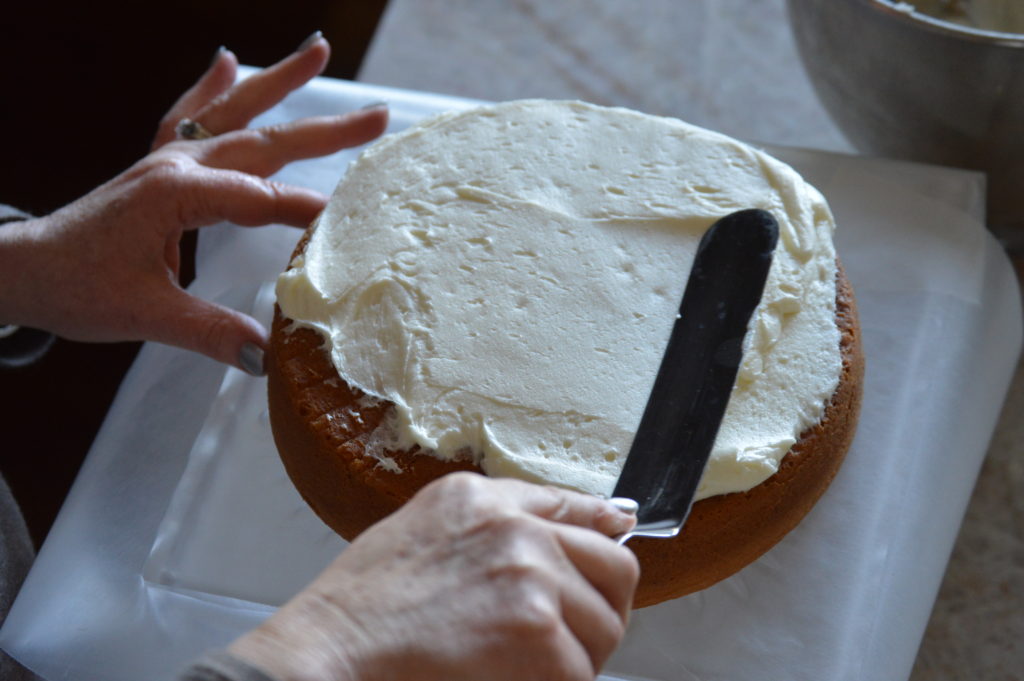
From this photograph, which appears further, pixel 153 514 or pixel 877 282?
pixel 877 282

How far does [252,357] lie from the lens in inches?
40.9

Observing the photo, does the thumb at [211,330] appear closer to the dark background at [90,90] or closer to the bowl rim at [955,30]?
the dark background at [90,90]

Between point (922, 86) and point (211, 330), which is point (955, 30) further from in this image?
point (211, 330)

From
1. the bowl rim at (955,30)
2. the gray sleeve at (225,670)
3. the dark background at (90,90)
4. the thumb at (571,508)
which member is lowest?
the dark background at (90,90)

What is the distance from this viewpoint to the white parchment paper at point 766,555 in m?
0.96

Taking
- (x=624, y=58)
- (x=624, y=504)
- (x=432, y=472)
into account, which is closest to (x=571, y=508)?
(x=624, y=504)

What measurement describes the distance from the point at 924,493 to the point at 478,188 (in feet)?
1.87

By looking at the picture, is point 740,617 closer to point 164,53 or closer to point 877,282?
point 877,282

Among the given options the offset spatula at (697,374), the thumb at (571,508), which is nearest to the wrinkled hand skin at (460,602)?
the thumb at (571,508)

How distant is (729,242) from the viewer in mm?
962

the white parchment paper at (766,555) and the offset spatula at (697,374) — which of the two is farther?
the white parchment paper at (766,555)

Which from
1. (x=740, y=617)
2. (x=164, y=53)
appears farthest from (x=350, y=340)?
(x=164, y=53)

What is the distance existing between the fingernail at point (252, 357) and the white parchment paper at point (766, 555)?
10 cm

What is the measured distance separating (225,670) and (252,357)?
506 millimetres
